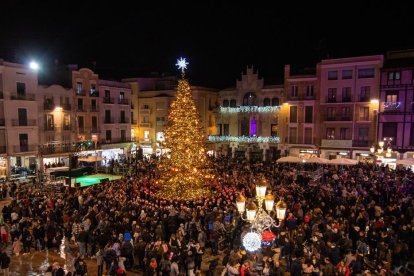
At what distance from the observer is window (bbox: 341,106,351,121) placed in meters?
37.0

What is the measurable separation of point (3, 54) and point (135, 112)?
791 inches

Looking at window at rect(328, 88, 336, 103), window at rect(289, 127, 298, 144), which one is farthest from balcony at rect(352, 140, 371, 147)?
window at rect(289, 127, 298, 144)

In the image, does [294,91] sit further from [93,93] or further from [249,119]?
[93,93]

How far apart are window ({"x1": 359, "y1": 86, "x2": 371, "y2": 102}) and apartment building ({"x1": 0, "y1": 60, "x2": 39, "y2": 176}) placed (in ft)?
107

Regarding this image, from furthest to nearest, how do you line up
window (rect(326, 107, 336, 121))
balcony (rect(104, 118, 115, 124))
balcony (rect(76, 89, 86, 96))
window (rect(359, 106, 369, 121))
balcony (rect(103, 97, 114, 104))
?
balcony (rect(104, 118, 115, 124)) < balcony (rect(103, 97, 114, 104)) < balcony (rect(76, 89, 86, 96)) < window (rect(326, 107, 336, 121)) < window (rect(359, 106, 369, 121))

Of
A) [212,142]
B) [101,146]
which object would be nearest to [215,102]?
[212,142]

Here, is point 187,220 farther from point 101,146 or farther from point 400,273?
point 101,146

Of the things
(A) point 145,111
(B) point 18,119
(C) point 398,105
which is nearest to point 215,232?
(B) point 18,119

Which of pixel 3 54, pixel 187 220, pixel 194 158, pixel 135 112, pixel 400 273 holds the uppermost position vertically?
A: pixel 3 54

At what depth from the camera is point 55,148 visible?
118ft

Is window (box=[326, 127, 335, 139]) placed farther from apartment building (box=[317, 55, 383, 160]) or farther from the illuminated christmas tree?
the illuminated christmas tree

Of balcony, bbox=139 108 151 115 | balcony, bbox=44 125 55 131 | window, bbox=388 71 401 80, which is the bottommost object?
balcony, bbox=44 125 55 131

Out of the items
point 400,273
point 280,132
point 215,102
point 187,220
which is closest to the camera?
point 400,273

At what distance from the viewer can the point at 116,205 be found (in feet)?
58.2
